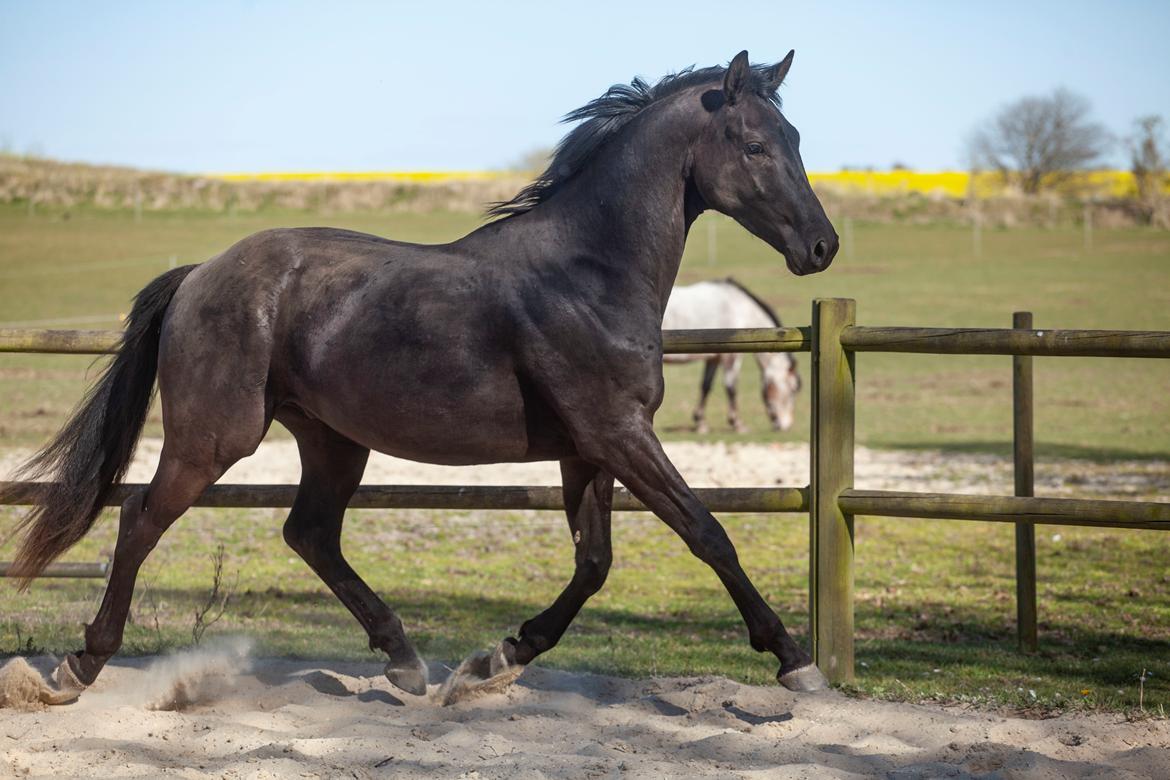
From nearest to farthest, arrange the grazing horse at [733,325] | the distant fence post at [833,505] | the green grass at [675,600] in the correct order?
the distant fence post at [833,505], the green grass at [675,600], the grazing horse at [733,325]

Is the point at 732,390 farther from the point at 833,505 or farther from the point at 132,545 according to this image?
the point at 132,545

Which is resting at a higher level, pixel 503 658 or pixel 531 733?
pixel 503 658

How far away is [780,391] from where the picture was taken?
1630 cm

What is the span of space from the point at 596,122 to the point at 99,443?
228 cm

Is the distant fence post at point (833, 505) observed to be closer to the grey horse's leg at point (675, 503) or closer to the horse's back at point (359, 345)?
the grey horse's leg at point (675, 503)

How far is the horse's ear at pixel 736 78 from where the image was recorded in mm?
3975

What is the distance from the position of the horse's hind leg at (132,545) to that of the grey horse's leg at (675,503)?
142 cm

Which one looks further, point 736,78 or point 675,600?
point 675,600

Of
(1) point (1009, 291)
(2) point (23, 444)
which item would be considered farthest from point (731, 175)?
(1) point (1009, 291)

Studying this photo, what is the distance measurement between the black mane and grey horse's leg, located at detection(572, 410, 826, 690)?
926 millimetres

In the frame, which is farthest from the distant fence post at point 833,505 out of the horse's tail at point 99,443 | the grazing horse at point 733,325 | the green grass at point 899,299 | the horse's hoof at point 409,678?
the grazing horse at point 733,325

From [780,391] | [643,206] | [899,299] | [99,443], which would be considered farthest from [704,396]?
[899,299]

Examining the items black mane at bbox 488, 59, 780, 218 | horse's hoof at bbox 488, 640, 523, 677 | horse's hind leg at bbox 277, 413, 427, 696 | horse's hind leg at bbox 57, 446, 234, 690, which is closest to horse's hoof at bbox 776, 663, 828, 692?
horse's hoof at bbox 488, 640, 523, 677

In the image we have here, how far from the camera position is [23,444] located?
1283cm
